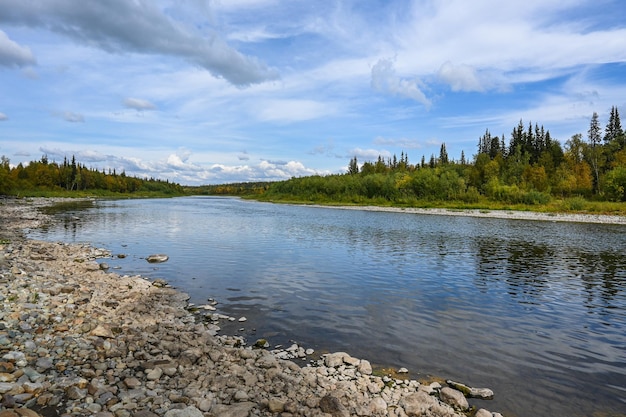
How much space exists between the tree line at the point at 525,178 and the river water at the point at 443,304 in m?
80.3

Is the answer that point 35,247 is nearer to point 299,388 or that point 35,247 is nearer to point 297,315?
point 297,315

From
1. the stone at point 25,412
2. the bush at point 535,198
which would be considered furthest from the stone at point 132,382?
the bush at point 535,198

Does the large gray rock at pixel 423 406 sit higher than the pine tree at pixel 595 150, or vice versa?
the pine tree at pixel 595 150

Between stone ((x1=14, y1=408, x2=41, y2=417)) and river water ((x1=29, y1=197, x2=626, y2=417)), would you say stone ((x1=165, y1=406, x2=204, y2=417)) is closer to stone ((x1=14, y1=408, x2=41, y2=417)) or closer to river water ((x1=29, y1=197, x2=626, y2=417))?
stone ((x1=14, y1=408, x2=41, y2=417))

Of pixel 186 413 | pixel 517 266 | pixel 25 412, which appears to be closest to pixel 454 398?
pixel 186 413

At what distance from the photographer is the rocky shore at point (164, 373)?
27.0 ft

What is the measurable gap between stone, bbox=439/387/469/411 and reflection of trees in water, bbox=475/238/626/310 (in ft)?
39.6

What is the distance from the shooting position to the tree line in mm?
108812

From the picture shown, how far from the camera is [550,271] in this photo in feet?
89.2

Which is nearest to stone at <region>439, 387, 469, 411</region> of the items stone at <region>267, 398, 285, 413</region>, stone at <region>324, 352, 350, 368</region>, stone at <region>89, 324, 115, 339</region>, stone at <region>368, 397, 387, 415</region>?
stone at <region>368, 397, 387, 415</region>

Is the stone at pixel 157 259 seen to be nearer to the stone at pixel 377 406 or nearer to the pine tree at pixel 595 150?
the stone at pixel 377 406

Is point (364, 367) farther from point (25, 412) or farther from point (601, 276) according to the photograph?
point (601, 276)

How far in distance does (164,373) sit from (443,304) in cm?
1352

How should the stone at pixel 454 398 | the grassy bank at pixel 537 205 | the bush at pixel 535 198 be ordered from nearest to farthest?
the stone at pixel 454 398 → the grassy bank at pixel 537 205 → the bush at pixel 535 198
